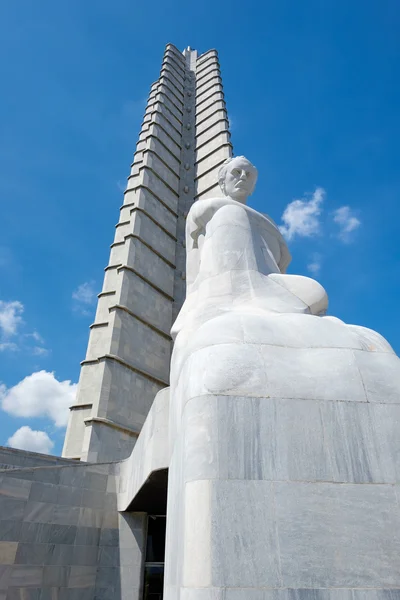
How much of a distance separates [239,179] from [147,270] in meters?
17.1

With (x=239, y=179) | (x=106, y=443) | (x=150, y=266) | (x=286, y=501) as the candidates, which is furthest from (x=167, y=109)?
(x=286, y=501)

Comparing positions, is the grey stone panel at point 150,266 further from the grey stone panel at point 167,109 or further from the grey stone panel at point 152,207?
the grey stone panel at point 167,109

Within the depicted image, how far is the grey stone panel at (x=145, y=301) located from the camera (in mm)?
20641

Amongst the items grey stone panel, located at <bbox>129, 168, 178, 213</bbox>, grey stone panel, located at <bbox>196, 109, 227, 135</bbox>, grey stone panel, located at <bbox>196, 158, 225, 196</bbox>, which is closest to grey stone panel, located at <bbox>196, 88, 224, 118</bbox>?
grey stone panel, located at <bbox>196, 109, 227, 135</bbox>

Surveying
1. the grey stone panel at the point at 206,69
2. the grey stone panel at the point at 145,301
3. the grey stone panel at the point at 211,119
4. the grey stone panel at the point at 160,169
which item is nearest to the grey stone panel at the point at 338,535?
the grey stone panel at the point at 145,301

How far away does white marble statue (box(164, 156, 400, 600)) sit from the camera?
8.30 ft

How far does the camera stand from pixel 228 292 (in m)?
4.61

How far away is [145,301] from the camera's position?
21641 millimetres

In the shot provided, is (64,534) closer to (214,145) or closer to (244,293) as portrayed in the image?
(244,293)

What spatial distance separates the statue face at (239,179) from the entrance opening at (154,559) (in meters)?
6.78

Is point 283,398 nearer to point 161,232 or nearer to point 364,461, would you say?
point 364,461

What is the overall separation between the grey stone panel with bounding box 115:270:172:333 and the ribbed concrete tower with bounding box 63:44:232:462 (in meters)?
0.06

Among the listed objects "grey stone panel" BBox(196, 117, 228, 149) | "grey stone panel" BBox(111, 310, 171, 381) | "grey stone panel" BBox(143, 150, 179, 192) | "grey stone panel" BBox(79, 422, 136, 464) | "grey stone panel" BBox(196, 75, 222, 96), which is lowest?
"grey stone panel" BBox(79, 422, 136, 464)

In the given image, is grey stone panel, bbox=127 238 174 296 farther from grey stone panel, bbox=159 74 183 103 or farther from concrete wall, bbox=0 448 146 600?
grey stone panel, bbox=159 74 183 103
